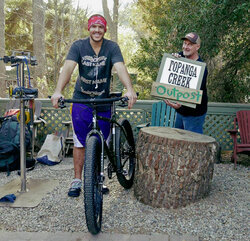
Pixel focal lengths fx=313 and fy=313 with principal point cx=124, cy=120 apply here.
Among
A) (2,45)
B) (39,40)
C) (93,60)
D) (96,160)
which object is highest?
(39,40)

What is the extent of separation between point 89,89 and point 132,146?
0.99 metres

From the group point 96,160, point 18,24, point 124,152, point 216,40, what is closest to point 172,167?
point 124,152

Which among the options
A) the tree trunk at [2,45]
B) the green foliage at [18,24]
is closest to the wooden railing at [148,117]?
the tree trunk at [2,45]

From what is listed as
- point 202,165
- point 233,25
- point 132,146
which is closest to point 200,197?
point 202,165

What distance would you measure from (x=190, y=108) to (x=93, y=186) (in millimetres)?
1755

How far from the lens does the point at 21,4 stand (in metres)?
16.7

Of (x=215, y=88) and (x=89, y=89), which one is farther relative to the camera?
(x=215, y=88)

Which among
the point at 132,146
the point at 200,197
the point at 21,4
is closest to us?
the point at 200,197

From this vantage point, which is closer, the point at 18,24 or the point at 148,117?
the point at 148,117

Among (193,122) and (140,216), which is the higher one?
(193,122)

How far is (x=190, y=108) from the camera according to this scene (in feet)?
12.5

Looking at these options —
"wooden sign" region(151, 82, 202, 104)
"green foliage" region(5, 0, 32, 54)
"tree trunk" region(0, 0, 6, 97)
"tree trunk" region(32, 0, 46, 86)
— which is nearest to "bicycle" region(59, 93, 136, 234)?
"wooden sign" region(151, 82, 202, 104)

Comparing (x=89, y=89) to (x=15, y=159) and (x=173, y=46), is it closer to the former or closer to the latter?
(x=15, y=159)

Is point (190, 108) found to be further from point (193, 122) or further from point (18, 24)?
point (18, 24)
